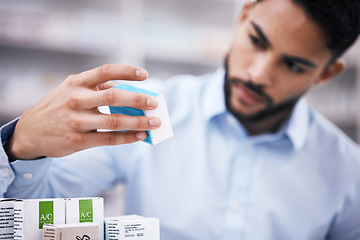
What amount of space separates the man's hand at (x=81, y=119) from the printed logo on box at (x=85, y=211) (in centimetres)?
10

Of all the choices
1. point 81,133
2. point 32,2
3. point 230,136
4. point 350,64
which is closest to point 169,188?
point 230,136

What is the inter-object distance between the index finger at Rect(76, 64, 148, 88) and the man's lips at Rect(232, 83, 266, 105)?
0.52 metres

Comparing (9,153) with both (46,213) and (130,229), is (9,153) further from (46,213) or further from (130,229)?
(130,229)

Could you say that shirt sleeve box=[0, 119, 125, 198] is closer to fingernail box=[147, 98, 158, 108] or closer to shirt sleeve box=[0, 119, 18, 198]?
shirt sleeve box=[0, 119, 18, 198]

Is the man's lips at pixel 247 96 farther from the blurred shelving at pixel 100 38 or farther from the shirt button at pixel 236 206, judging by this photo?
the blurred shelving at pixel 100 38

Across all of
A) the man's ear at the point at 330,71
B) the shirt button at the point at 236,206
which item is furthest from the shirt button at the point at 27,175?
the man's ear at the point at 330,71

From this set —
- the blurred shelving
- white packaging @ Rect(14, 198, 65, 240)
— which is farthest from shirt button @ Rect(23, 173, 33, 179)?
the blurred shelving

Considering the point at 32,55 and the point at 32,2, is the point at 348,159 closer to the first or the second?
the point at 32,55

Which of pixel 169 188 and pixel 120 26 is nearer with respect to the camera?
pixel 169 188

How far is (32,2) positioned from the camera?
2396mm

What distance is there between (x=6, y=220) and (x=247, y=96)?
71 cm

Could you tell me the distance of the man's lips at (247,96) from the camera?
41.3 inches

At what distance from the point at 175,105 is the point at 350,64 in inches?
99.1

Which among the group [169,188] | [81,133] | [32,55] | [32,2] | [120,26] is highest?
[32,2]
